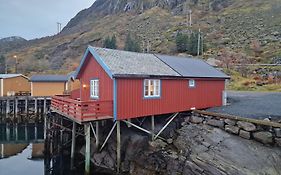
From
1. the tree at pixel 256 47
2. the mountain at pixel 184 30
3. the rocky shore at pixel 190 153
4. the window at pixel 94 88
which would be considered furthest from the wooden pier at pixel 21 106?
the tree at pixel 256 47

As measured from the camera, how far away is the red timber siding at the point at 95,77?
16.0 m

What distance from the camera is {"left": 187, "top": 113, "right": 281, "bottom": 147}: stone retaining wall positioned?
520 inches

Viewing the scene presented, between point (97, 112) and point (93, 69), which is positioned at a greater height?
point (93, 69)

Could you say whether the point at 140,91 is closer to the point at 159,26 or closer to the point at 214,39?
the point at 214,39

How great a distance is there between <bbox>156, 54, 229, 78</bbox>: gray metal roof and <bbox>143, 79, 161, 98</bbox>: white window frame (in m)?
2.42

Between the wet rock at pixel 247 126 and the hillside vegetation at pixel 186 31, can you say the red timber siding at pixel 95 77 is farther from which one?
the hillside vegetation at pixel 186 31

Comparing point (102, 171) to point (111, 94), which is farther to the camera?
point (102, 171)

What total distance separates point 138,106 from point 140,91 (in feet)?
3.13

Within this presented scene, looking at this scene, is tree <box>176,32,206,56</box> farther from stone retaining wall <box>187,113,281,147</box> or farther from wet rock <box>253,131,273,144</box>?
wet rock <box>253,131,273,144</box>

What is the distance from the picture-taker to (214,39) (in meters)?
70.2

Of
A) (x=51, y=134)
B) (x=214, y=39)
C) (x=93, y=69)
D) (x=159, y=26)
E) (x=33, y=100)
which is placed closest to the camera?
(x=93, y=69)

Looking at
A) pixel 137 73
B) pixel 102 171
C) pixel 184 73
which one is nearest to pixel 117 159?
pixel 102 171

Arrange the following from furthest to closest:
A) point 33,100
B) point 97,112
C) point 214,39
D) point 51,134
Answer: point 214,39, point 33,100, point 51,134, point 97,112

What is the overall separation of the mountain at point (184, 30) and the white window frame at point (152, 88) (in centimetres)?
3676
